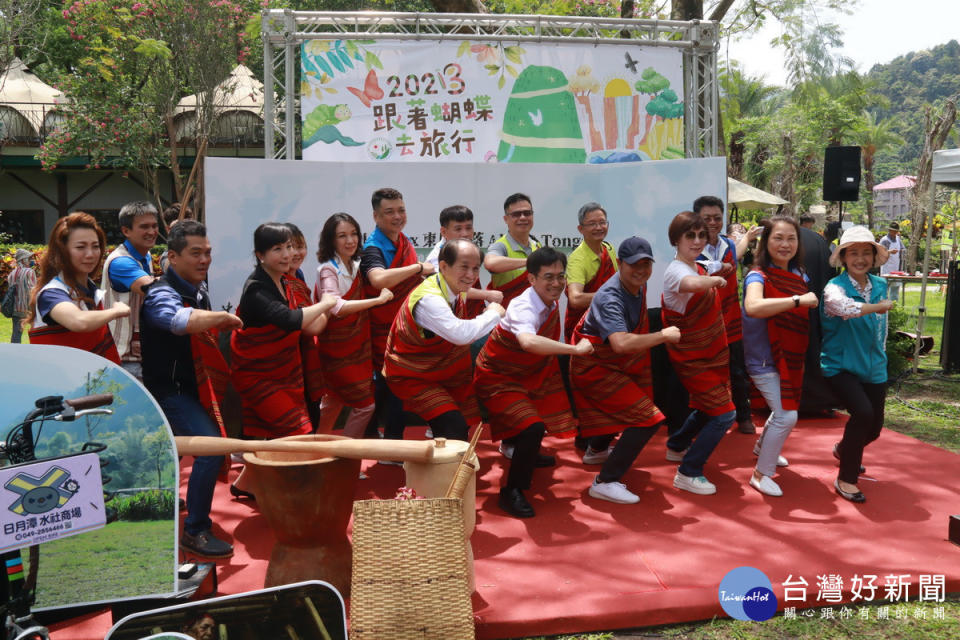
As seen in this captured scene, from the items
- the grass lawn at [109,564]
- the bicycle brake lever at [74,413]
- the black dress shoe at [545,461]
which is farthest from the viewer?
the black dress shoe at [545,461]

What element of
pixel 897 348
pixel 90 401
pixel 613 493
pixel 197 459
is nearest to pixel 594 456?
pixel 613 493

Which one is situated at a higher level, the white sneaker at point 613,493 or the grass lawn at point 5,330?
the grass lawn at point 5,330

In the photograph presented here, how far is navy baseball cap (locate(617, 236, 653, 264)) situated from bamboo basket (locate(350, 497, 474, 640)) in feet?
5.53

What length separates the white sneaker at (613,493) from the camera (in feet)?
13.2

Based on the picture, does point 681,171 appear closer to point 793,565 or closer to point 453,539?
point 793,565

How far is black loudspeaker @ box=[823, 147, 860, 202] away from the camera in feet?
24.2

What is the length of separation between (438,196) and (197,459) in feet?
10.7

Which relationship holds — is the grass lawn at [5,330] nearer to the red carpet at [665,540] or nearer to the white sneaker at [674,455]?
the red carpet at [665,540]

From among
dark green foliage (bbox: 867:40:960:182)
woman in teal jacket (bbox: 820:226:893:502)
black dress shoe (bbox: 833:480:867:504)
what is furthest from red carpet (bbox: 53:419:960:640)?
dark green foliage (bbox: 867:40:960:182)

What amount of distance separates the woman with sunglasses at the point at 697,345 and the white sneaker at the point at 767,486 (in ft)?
0.77

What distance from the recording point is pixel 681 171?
5875 millimetres

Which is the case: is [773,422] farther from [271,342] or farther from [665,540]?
[271,342]

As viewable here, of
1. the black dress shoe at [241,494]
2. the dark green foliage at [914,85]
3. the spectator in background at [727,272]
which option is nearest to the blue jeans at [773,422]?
the spectator in background at [727,272]

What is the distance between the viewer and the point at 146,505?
2.29 metres
